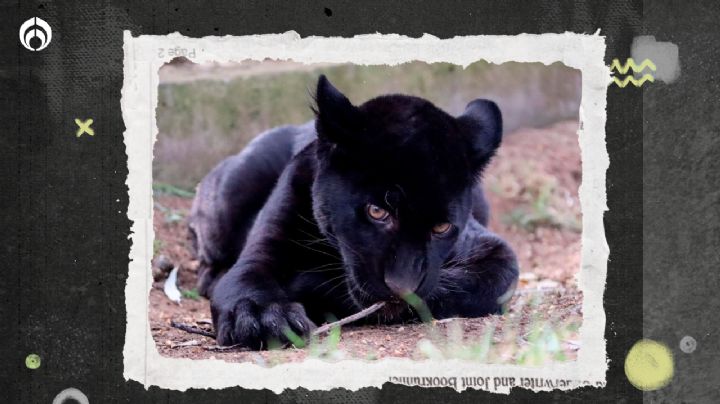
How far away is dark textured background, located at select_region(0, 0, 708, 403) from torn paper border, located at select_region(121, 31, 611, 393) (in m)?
0.05

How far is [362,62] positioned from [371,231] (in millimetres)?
930

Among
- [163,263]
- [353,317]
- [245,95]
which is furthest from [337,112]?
[245,95]

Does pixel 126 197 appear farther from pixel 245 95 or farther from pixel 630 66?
pixel 245 95

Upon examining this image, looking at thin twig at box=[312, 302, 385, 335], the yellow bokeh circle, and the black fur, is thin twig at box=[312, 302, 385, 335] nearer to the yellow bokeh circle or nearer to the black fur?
the black fur

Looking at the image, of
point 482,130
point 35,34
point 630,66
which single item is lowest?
point 482,130

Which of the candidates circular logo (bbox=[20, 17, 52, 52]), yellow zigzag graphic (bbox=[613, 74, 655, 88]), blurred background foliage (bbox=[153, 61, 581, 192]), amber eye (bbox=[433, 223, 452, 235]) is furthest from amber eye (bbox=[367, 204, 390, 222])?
blurred background foliage (bbox=[153, 61, 581, 192])

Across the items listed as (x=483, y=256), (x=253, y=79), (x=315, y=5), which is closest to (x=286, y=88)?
(x=253, y=79)

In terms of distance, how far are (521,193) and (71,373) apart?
6.15 m

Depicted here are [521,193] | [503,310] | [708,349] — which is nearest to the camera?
[708,349]

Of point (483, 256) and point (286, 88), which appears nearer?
point (483, 256)

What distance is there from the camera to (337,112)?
4.54 meters

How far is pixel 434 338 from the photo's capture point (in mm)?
4461

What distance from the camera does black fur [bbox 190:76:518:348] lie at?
441cm

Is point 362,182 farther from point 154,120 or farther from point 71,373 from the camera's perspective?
point 71,373
